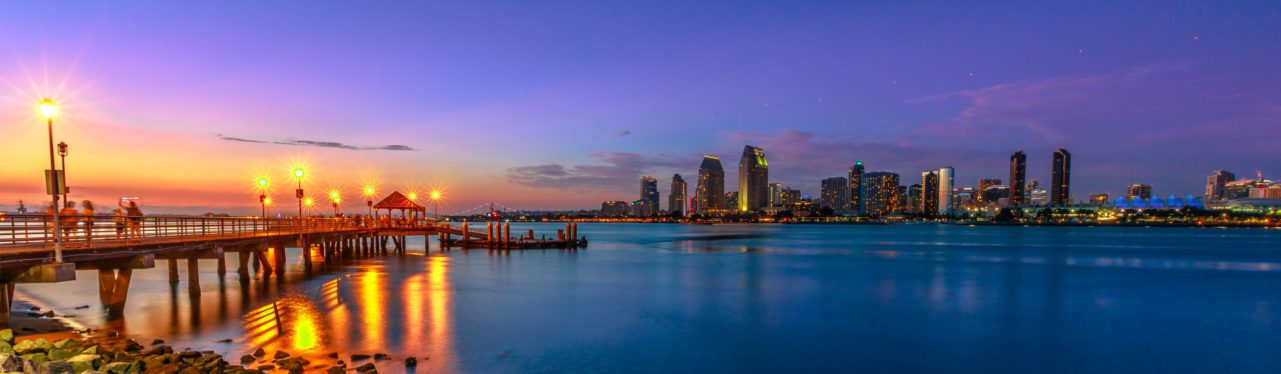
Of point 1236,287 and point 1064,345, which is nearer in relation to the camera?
point 1064,345

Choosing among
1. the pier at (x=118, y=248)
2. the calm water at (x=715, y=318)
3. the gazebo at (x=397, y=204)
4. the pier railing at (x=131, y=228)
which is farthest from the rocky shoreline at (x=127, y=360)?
the gazebo at (x=397, y=204)

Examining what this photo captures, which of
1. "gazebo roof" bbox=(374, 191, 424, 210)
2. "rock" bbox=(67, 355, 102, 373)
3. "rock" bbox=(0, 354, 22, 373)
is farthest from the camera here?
"gazebo roof" bbox=(374, 191, 424, 210)

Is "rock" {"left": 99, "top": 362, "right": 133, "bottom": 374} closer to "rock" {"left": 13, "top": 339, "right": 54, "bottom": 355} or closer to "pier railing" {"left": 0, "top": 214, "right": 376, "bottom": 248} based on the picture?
"rock" {"left": 13, "top": 339, "right": 54, "bottom": 355}

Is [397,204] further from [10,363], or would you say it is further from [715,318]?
[10,363]

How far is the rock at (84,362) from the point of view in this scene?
10.4m

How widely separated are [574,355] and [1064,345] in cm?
1347

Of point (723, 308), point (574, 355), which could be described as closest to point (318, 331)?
point (574, 355)

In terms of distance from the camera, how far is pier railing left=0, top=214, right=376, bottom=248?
52.1 feet

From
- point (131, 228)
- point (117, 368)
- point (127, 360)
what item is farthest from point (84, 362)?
point (131, 228)

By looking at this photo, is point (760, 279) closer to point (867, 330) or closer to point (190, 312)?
point (867, 330)

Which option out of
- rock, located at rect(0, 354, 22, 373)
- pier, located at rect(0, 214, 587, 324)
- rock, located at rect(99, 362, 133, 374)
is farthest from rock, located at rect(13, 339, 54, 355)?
rock, located at rect(99, 362, 133, 374)

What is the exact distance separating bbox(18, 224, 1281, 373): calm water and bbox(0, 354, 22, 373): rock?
3838 mm

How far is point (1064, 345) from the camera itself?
1711cm

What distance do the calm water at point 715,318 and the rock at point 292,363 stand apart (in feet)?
3.94
